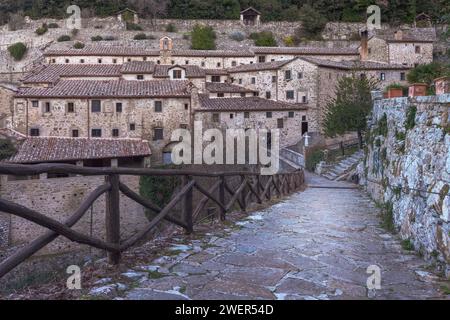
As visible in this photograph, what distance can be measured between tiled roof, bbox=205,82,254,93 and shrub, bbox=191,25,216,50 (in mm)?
14135

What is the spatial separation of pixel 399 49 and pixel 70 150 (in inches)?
1535

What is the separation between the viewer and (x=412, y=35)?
49.1 meters

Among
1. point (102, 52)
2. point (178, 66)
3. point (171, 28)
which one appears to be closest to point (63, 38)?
point (102, 52)

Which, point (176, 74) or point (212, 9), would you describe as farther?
point (212, 9)

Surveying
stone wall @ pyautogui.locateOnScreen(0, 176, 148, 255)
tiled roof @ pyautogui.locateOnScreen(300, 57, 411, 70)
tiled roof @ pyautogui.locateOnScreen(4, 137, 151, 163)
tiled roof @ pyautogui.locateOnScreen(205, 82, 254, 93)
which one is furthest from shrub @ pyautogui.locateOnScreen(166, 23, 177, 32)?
stone wall @ pyautogui.locateOnScreen(0, 176, 148, 255)

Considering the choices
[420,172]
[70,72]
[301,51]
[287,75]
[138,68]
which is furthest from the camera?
[301,51]

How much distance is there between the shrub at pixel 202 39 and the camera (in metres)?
54.4

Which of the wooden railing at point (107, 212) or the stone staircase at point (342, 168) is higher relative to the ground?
the wooden railing at point (107, 212)

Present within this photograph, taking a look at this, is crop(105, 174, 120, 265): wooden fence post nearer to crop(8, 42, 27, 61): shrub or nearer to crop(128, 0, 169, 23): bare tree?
crop(8, 42, 27, 61): shrub

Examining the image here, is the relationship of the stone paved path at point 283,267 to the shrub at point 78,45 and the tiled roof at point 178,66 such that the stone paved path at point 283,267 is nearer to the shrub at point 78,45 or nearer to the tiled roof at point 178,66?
A: the tiled roof at point 178,66

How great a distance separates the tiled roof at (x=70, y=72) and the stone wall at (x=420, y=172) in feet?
106

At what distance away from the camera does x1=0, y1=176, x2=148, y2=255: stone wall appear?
19.3 m

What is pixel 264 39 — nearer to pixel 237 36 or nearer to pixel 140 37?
pixel 237 36

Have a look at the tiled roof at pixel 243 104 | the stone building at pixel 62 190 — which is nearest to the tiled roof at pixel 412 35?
the tiled roof at pixel 243 104
